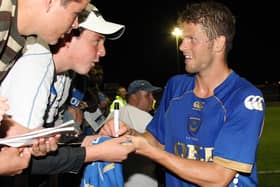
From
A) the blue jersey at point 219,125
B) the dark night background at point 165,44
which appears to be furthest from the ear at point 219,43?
the dark night background at point 165,44

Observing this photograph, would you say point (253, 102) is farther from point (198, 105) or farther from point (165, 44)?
point (165, 44)

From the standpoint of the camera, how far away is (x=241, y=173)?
3291mm

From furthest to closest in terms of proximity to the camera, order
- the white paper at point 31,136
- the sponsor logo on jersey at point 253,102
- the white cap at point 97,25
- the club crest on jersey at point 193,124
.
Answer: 1. the white cap at point 97,25
2. the club crest on jersey at point 193,124
3. the sponsor logo on jersey at point 253,102
4. the white paper at point 31,136

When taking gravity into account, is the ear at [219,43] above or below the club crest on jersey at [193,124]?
above

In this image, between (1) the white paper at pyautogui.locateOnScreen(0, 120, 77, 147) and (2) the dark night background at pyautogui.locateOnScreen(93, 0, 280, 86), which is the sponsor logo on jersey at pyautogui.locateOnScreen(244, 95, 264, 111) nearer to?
(1) the white paper at pyautogui.locateOnScreen(0, 120, 77, 147)

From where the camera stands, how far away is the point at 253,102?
3.19 meters

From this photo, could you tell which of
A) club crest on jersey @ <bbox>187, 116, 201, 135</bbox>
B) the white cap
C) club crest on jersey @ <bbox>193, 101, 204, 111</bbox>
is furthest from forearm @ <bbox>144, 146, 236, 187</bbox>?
the white cap

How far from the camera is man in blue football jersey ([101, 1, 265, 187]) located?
10.5ft

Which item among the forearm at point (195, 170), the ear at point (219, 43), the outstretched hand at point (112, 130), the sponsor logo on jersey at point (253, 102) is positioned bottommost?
the forearm at point (195, 170)

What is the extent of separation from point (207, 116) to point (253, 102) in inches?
13.7

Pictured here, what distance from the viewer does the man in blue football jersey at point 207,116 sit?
3.19 meters

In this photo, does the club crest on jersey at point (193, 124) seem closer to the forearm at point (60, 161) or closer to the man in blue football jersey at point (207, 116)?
the man in blue football jersey at point (207, 116)

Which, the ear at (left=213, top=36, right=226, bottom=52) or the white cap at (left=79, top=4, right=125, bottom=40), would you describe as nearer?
the ear at (left=213, top=36, right=226, bottom=52)

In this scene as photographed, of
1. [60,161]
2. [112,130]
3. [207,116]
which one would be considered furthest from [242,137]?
[60,161]
